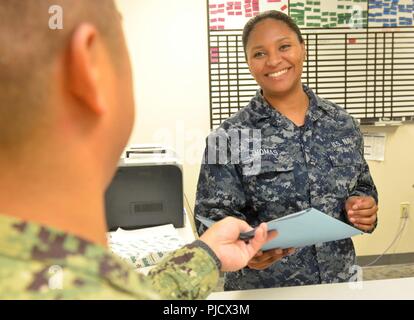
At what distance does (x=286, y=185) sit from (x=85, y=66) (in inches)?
42.2

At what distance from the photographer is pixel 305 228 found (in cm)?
86

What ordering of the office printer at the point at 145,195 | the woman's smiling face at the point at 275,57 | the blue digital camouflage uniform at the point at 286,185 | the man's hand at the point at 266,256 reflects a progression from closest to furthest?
the man's hand at the point at 266,256
the blue digital camouflage uniform at the point at 286,185
the woman's smiling face at the point at 275,57
the office printer at the point at 145,195

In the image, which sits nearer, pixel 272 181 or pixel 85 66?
pixel 85 66

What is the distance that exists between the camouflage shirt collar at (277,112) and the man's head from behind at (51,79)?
1.08 metres

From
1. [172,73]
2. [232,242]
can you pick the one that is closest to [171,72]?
[172,73]

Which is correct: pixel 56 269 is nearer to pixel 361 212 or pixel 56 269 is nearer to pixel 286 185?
pixel 286 185

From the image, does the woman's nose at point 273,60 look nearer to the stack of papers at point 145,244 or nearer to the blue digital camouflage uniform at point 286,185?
the blue digital camouflage uniform at point 286,185

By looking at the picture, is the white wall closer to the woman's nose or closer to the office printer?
the office printer

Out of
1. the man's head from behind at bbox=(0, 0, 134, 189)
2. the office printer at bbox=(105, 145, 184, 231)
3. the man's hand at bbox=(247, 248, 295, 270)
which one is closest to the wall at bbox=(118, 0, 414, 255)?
the office printer at bbox=(105, 145, 184, 231)

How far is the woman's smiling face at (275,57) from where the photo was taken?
1.44 meters

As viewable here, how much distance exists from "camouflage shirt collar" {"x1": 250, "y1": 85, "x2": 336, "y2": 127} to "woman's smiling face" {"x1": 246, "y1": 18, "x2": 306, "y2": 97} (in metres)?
0.06

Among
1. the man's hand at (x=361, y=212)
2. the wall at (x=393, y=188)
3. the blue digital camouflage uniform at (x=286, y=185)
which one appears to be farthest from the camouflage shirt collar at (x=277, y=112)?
the wall at (x=393, y=188)

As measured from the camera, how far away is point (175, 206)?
6.15ft
